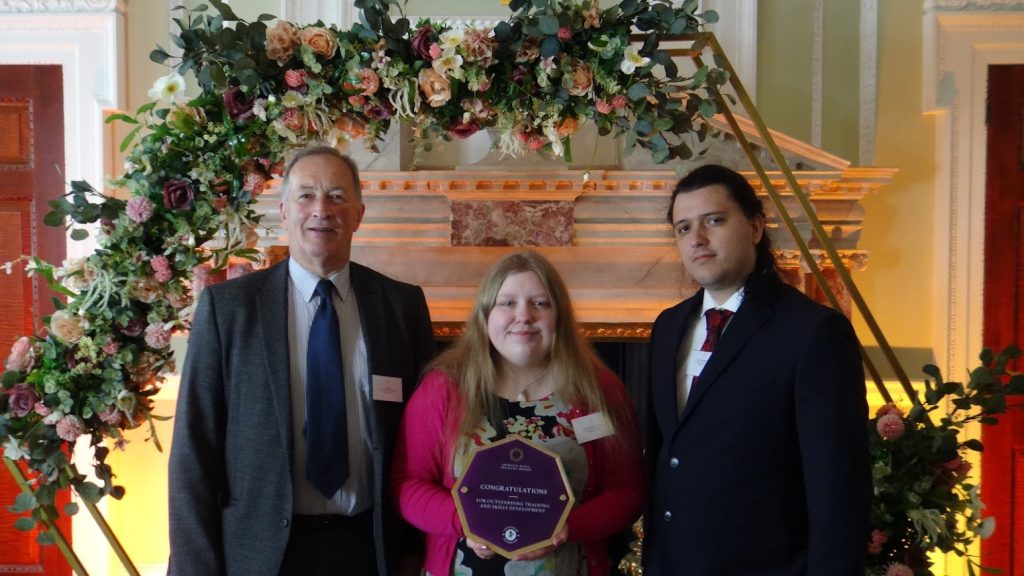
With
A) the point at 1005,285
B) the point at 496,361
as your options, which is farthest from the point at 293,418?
the point at 1005,285

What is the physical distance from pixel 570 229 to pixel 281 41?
184 cm

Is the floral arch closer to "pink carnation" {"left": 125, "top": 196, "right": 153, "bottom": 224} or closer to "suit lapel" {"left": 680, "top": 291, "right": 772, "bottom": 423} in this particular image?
"pink carnation" {"left": 125, "top": 196, "right": 153, "bottom": 224}

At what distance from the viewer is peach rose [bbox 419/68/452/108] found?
2.15 m

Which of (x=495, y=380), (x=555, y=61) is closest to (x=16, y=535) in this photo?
(x=495, y=380)

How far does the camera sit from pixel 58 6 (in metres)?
4.00

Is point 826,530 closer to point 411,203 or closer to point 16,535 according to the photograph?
point 411,203

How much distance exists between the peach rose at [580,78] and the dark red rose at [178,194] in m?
1.08

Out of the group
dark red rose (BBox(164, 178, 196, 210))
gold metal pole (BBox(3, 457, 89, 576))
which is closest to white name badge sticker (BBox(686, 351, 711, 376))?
dark red rose (BBox(164, 178, 196, 210))

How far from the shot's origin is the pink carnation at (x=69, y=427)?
211 cm

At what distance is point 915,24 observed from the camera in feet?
13.2

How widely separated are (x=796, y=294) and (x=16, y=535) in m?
4.25

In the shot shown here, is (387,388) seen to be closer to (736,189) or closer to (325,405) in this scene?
(325,405)

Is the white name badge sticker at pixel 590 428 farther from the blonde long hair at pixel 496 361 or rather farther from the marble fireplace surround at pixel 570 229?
the marble fireplace surround at pixel 570 229

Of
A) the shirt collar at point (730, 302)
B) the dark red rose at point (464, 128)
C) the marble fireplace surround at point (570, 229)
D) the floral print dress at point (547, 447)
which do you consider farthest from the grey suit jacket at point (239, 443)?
the marble fireplace surround at point (570, 229)
